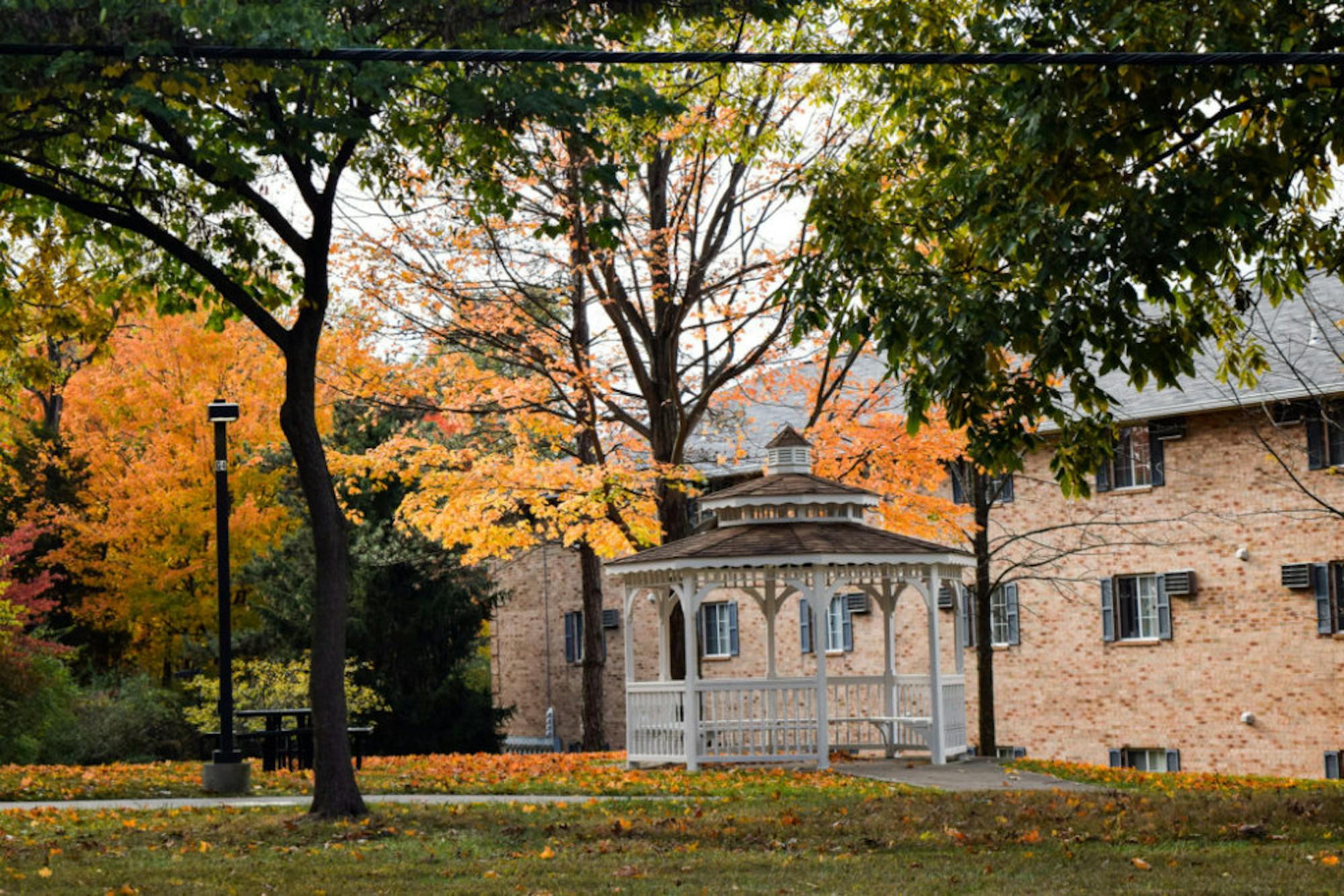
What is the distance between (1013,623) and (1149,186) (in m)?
23.3

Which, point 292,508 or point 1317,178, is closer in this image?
point 1317,178

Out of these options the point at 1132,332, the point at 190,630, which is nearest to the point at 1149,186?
the point at 1132,332

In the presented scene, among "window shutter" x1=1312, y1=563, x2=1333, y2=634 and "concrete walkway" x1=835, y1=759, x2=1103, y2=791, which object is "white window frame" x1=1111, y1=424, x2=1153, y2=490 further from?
"concrete walkway" x1=835, y1=759, x2=1103, y2=791

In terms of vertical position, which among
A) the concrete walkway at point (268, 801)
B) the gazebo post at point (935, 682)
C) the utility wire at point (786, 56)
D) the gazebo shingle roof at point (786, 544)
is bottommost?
the concrete walkway at point (268, 801)

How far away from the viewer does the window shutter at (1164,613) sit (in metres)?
30.0

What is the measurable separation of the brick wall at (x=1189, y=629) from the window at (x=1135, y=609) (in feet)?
0.64

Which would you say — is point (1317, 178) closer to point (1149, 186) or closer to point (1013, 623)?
point (1149, 186)

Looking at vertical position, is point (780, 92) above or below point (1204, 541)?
above

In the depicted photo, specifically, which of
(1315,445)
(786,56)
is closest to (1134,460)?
(1315,445)

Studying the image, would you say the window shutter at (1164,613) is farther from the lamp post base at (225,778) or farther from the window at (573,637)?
the lamp post base at (225,778)

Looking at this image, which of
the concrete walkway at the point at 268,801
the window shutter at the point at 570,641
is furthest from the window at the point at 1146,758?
the concrete walkway at the point at 268,801

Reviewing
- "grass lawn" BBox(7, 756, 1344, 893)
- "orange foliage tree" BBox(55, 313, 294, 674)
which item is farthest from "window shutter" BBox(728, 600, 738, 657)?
"grass lawn" BBox(7, 756, 1344, 893)

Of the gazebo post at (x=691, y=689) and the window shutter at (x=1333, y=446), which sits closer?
the gazebo post at (x=691, y=689)

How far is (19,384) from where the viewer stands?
61.1ft
